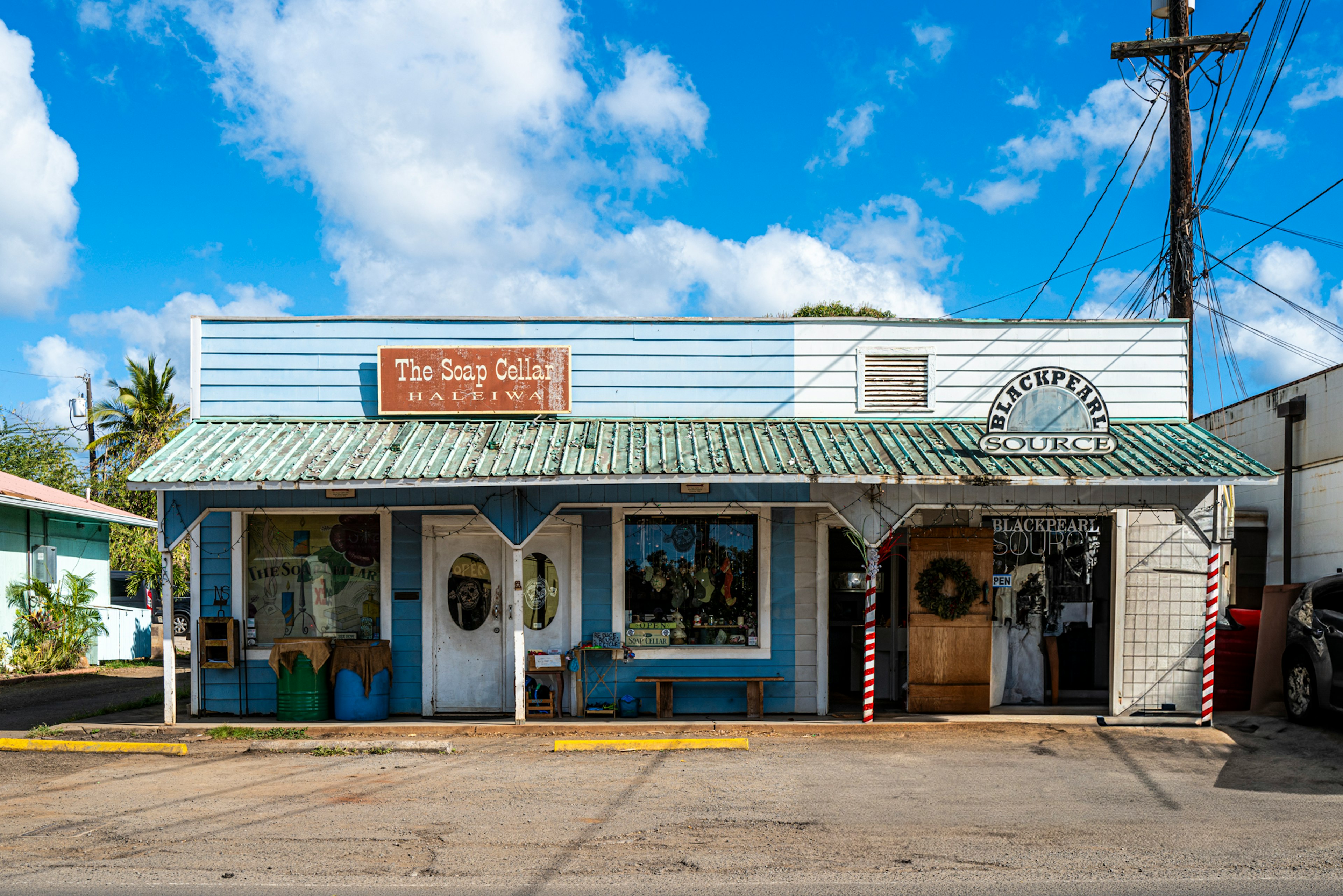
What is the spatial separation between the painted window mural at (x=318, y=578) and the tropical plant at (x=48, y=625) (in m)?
9.03

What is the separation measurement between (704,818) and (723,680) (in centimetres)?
413

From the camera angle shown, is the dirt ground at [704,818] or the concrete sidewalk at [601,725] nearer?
the dirt ground at [704,818]

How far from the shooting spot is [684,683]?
38.3 feet

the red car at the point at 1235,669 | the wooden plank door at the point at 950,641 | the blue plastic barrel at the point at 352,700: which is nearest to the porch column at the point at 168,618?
the blue plastic barrel at the point at 352,700

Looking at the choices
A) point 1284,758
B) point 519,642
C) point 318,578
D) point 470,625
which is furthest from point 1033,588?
point 318,578

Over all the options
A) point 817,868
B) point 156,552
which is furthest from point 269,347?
point 156,552

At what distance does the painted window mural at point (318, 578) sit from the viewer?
11898 millimetres

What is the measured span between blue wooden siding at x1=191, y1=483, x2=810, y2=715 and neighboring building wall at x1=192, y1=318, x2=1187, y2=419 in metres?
1.15

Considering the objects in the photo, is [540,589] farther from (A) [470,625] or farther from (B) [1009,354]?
(B) [1009,354]

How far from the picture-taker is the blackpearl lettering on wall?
10.6 metres

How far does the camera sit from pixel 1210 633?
441 inches

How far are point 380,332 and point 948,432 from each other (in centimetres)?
728

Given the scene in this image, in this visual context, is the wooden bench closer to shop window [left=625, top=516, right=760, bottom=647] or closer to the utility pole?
shop window [left=625, top=516, right=760, bottom=647]

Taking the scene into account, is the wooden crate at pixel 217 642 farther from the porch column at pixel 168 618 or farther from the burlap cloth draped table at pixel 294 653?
→ the burlap cloth draped table at pixel 294 653
